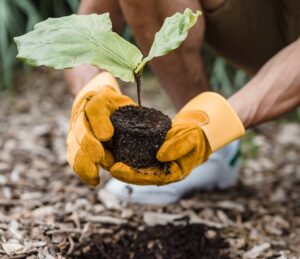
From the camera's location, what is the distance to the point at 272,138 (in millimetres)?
2680

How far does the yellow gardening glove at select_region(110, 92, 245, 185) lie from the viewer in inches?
50.9

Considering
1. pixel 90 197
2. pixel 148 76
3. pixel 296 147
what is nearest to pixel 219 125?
pixel 90 197

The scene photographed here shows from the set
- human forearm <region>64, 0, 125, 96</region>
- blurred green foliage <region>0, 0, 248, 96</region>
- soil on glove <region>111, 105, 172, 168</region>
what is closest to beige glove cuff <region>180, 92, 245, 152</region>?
soil on glove <region>111, 105, 172, 168</region>

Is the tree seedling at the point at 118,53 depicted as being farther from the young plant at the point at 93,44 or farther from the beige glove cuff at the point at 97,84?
the beige glove cuff at the point at 97,84

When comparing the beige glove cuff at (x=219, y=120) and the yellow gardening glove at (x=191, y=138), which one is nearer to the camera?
the yellow gardening glove at (x=191, y=138)

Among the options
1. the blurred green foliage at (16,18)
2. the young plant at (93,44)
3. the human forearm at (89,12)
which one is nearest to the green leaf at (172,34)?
the young plant at (93,44)

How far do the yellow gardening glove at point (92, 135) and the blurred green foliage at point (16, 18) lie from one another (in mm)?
1691

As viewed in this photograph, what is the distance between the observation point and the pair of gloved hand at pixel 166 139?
1.29m

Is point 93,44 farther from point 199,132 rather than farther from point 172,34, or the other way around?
point 199,132

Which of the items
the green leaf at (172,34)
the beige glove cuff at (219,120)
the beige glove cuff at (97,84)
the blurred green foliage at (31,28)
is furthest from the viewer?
the blurred green foliage at (31,28)

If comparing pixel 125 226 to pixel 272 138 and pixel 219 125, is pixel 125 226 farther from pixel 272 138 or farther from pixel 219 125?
pixel 272 138

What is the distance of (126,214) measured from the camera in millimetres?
1747

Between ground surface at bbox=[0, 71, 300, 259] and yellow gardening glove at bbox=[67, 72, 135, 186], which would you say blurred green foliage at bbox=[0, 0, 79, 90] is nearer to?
ground surface at bbox=[0, 71, 300, 259]

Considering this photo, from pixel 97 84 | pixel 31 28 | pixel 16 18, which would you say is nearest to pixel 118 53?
pixel 97 84
